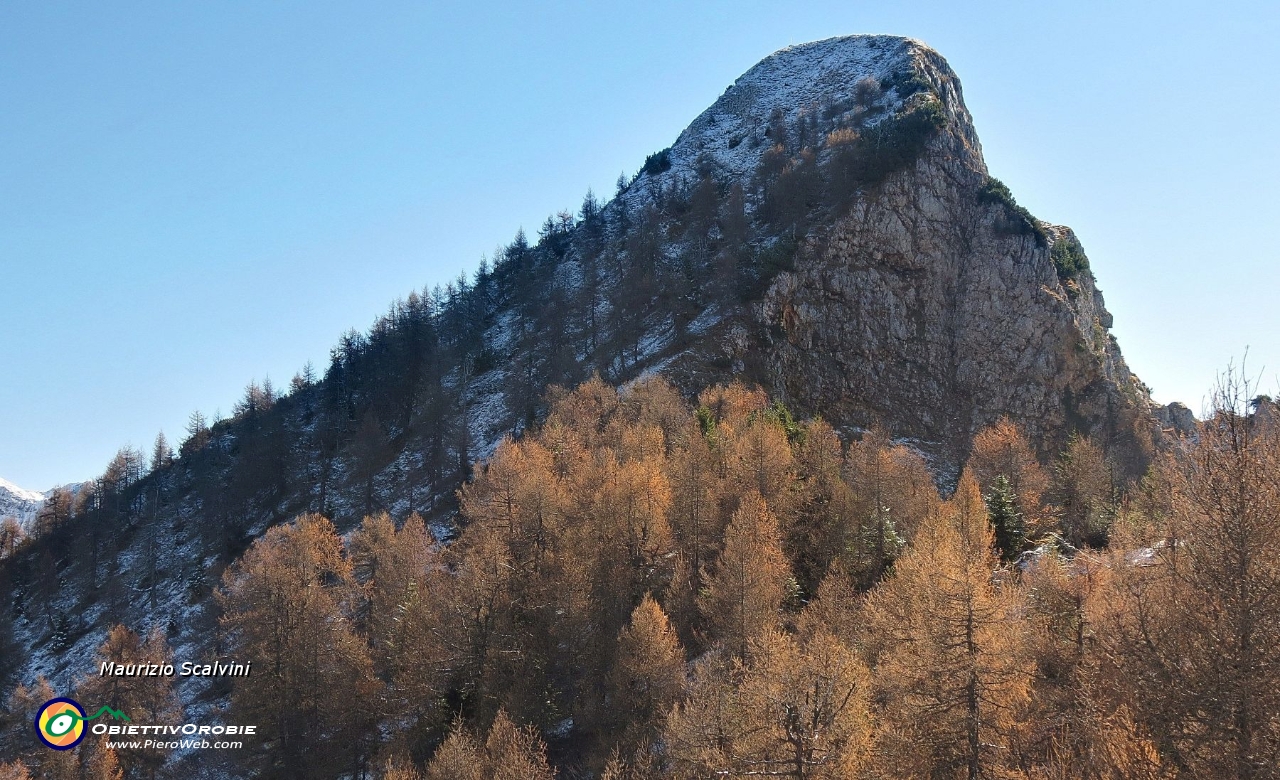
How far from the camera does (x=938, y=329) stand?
3086 inches

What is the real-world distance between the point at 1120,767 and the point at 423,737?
3019 centimetres

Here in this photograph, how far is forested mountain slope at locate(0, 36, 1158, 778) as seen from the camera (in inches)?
2837

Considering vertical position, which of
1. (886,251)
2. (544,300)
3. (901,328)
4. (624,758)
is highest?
(544,300)

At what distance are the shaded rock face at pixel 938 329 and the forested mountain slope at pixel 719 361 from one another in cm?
25

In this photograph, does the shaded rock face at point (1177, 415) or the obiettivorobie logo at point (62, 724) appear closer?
the obiettivorobie logo at point (62, 724)

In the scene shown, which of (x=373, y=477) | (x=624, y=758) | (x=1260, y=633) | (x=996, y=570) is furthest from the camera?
(x=373, y=477)

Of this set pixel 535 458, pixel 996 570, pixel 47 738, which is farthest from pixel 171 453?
pixel 996 570

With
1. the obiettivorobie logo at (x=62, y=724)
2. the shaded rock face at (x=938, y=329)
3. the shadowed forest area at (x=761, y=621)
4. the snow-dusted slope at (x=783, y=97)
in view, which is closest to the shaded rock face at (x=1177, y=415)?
the shaded rock face at (x=938, y=329)

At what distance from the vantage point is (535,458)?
145 feet

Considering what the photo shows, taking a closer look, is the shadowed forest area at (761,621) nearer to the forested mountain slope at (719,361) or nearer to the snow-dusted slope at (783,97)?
the forested mountain slope at (719,361)

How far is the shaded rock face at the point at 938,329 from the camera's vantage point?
73312 mm

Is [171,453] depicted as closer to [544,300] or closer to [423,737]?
[544,300]

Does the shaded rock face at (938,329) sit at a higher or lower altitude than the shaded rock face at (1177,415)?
higher

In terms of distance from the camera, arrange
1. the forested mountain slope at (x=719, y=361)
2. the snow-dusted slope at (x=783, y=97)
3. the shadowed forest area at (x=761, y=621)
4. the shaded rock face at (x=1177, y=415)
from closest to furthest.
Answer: the shadowed forest area at (x=761, y=621) < the forested mountain slope at (x=719, y=361) < the shaded rock face at (x=1177, y=415) < the snow-dusted slope at (x=783, y=97)
